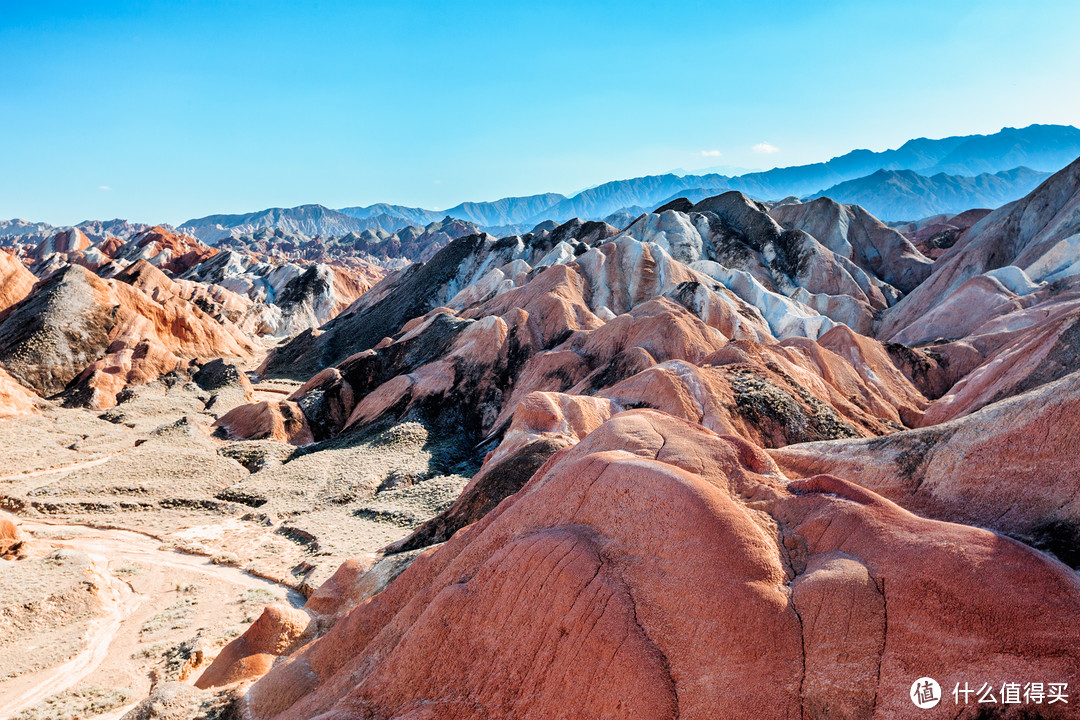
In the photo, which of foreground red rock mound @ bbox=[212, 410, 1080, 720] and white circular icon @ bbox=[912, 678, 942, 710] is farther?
foreground red rock mound @ bbox=[212, 410, 1080, 720]

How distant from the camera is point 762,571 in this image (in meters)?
7.48

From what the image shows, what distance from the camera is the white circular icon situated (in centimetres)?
578

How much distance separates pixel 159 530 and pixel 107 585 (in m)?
4.96

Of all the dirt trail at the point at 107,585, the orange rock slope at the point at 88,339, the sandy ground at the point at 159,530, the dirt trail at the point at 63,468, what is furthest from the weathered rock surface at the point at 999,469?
the orange rock slope at the point at 88,339

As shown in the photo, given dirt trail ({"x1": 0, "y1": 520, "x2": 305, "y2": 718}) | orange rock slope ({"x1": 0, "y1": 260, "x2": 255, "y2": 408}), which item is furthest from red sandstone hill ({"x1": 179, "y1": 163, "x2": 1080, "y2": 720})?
orange rock slope ({"x1": 0, "y1": 260, "x2": 255, "y2": 408})

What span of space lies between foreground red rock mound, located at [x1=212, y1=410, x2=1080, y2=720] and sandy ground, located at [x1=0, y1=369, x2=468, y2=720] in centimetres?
677

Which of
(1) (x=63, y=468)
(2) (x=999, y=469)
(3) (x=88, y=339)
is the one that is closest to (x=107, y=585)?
(1) (x=63, y=468)

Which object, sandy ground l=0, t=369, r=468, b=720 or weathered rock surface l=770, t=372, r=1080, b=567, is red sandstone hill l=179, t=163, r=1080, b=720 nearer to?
weathered rock surface l=770, t=372, r=1080, b=567

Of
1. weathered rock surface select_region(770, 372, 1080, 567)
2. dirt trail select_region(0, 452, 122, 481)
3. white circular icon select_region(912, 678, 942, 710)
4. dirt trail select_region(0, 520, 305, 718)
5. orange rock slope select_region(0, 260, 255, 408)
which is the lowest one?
dirt trail select_region(0, 520, 305, 718)

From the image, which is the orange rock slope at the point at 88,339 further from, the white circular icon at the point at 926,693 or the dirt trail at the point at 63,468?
the white circular icon at the point at 926,693

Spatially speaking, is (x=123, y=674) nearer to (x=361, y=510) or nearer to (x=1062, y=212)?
(x=361, y=510)

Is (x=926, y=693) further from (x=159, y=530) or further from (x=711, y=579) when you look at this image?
(x=159, y=530)

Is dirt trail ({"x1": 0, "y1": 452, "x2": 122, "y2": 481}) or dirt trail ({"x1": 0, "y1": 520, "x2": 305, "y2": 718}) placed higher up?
dirt trail ({"x1": 0, "y1": 452, "x2": 122, "y2": 481})

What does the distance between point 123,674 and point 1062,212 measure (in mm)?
65673
